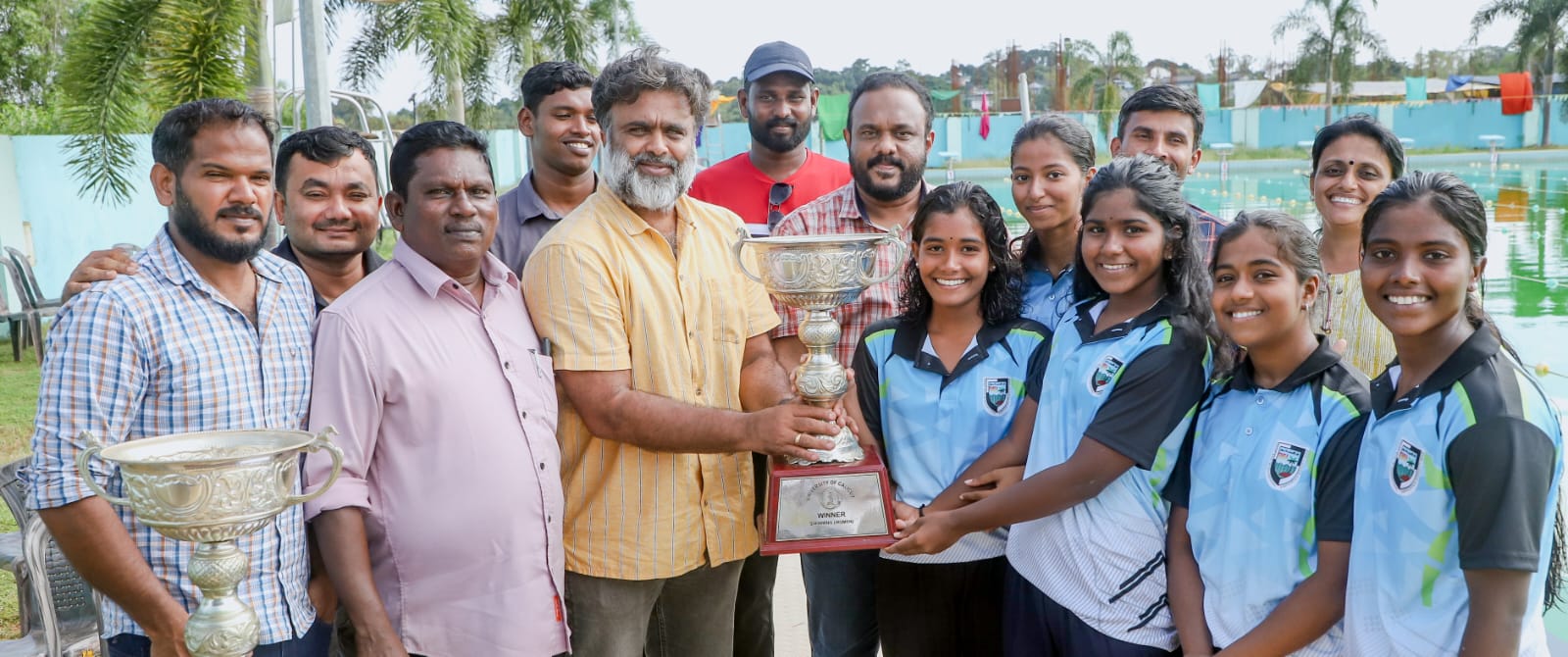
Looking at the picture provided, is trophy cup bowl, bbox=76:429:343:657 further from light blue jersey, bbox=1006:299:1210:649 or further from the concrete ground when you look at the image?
the concrete ground

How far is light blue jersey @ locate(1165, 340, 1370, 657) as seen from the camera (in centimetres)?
230

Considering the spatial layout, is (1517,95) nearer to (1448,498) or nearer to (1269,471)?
(1269,471)

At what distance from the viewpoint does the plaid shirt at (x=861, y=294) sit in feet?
11.3

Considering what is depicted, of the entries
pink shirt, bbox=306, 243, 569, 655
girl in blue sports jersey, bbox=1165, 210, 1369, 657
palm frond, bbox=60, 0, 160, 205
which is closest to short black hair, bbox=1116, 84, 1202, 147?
girl in blue sports jersey, bbox=1165, 210, 1369, 657

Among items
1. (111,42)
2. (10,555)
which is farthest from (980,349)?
(111,42)

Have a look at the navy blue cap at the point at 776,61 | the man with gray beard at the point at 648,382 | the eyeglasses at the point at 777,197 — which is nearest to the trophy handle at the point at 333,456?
the man with gray beard at the point at 648,382

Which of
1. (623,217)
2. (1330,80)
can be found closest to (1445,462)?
(623,217)

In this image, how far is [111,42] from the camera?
8258 millimetres

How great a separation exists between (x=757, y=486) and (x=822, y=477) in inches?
24.3

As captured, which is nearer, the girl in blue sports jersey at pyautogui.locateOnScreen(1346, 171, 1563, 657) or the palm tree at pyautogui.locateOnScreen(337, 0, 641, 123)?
the girl in blue sports jersey at pyautogui.locateOnScreen(1346, 171, 1563, 657)

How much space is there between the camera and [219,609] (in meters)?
1.96

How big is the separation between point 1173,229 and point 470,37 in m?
12.3

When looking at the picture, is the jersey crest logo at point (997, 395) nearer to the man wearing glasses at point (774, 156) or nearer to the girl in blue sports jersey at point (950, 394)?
the girl in blue sports jersey at point (950, 394)

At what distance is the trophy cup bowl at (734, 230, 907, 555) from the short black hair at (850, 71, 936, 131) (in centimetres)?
94
